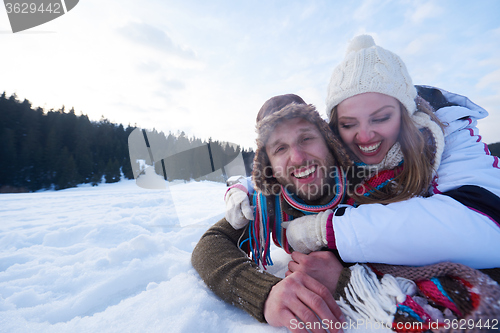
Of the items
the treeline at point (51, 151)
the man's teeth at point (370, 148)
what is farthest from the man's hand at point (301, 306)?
the treeline at point (51, 151)

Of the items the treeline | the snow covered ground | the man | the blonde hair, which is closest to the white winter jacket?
the blonde hair

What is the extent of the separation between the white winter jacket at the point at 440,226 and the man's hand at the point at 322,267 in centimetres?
10

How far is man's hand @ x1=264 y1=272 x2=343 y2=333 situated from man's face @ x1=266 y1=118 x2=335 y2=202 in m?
0.75

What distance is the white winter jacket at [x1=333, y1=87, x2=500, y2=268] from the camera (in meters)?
0.96

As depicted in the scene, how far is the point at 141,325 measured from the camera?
100 cm

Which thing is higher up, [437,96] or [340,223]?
[437,96]

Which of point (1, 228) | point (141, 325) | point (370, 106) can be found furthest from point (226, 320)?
point (1, 228)

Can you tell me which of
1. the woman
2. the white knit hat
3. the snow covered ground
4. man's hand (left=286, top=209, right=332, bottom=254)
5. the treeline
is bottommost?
the snow covered ground

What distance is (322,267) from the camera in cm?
119

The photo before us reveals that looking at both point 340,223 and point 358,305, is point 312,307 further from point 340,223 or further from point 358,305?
point 340,223

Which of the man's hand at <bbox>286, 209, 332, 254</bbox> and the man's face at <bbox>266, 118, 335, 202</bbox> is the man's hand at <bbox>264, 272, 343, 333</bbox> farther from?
the man's face at <bbox>266, 118, 335, 202</bbox>

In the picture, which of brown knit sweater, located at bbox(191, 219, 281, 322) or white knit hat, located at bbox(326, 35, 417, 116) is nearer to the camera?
brown knit sweater, located at bbox(191, 219, 281, 322)

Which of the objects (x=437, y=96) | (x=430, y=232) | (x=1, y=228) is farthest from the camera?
(x=1, y=228)

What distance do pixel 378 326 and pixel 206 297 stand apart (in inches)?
34.4
